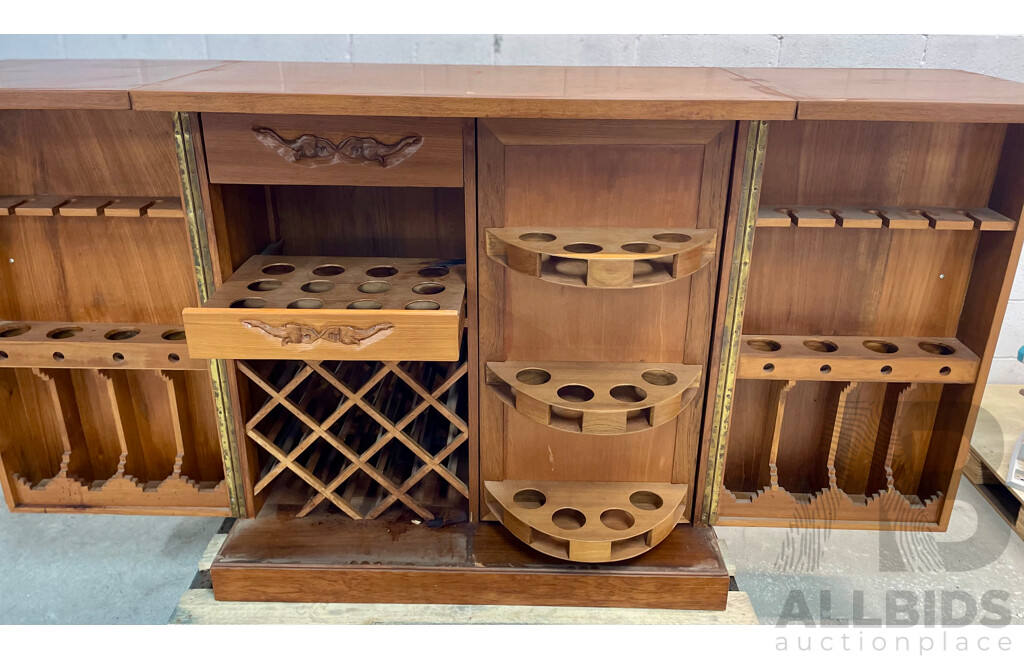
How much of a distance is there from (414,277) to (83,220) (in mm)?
735

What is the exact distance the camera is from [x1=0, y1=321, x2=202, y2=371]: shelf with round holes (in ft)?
5.08

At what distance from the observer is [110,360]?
5.14 ft

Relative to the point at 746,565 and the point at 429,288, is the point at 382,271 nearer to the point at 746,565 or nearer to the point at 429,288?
the point at 429,288

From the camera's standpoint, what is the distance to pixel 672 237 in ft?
4.45

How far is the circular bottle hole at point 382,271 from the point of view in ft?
5.02

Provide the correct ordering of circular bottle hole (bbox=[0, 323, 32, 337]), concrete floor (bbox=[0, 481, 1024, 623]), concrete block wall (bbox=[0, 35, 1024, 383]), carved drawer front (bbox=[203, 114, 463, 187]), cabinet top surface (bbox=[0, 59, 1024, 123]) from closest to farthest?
1. cabinet top surface (bbox=[0, 59, 1024, 123])
2. carved drawer front (bbox=[203, 114, 463, 187])
3. concrete floor (bbox=[0, 481, 1024, 623])
4. circular bottle hole (bbox=[0, 323, 32, 337])
5. concrete block wall (bbox=[0, 35, 1024, 383])

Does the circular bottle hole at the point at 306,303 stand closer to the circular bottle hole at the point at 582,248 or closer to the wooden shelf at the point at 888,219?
the circular bottle hole at the point at 582,248

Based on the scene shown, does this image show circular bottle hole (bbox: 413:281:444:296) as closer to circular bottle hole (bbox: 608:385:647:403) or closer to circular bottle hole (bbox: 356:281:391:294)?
circular bottle hole (bbox: 356:281:391:294)

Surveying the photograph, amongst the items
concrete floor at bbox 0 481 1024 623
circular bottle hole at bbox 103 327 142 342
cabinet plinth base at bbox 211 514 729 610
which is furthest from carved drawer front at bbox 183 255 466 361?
concrete floor at bbox 0 481 1024 623

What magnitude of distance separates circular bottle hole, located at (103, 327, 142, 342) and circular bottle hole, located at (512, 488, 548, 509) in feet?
3.09

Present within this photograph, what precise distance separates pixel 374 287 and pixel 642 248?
0.55 meters

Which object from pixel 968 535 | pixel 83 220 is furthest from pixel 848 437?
pixel 83 220

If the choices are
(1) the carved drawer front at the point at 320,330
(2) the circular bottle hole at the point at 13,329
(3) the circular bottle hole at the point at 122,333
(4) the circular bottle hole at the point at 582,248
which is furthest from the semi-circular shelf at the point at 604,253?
(2) the circular bottle hole at the point at 13,329

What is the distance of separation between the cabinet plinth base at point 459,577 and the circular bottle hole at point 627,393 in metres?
0.35
